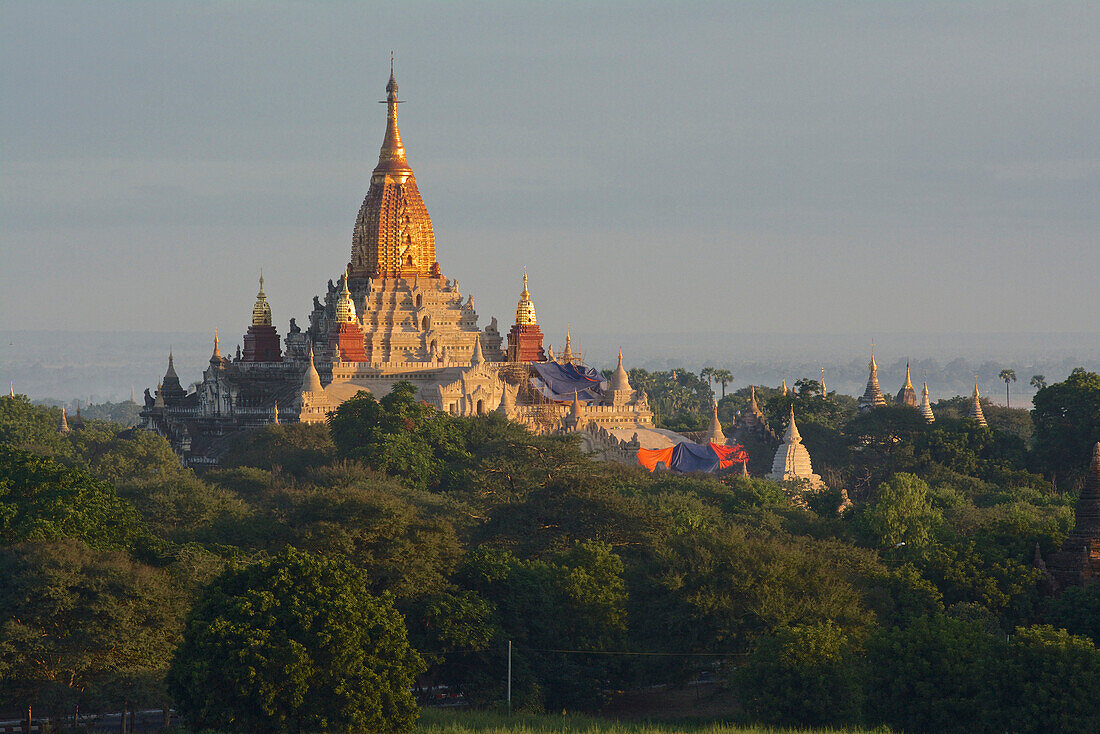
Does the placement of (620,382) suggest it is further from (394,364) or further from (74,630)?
(74,630)

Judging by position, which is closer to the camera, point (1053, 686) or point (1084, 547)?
point (1053, 686)

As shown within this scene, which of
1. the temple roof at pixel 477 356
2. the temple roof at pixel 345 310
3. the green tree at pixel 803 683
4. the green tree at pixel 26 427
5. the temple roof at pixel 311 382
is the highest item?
the temple roof at pixel 345 310

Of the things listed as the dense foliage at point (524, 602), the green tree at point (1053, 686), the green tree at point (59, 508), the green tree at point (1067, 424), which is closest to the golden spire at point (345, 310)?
the dense foliage at point (524, 602)

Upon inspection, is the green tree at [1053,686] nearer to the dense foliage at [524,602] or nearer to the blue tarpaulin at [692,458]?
the dense foliage at [524,602]

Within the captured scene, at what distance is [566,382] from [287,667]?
71332mm

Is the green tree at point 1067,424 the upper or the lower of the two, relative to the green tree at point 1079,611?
upper

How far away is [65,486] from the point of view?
190 ft

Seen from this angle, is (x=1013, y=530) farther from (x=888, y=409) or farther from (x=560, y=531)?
(x=888, y=409)

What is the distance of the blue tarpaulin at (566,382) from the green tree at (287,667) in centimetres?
6633

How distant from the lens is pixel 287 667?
149ft

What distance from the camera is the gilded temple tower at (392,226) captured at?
392 feet

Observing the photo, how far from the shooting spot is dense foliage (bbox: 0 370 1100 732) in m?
46.3

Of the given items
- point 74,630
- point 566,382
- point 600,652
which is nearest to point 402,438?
point 566,382

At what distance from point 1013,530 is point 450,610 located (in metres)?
18.1
